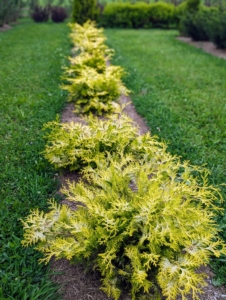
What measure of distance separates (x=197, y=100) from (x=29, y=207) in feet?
12.4

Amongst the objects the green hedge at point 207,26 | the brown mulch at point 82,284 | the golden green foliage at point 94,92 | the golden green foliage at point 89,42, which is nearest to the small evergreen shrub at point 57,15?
the green hedge at point 207,26

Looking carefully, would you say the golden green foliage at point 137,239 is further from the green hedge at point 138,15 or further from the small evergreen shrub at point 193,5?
the green hedge at point 138,15

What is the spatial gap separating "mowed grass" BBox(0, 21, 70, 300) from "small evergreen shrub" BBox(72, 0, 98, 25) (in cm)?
626

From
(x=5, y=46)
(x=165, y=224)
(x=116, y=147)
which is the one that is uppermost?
(x=165, y=224)

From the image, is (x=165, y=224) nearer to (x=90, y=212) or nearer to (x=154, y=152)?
(x=90, y=212)

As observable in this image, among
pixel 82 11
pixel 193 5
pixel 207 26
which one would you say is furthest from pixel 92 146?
pixel 193 5

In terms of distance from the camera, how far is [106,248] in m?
2.06

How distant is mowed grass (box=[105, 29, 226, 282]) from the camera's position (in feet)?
12.9

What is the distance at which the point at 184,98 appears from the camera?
577 centimetres

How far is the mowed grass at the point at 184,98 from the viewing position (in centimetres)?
392

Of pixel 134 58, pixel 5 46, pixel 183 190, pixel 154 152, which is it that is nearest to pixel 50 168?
pixel 154 152

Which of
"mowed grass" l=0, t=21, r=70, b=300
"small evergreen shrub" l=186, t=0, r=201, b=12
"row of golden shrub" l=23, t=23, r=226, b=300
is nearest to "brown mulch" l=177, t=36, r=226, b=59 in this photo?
"small evergreen shrub" l=186, t=0, r=201, b=12

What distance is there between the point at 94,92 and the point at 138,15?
13.1 m

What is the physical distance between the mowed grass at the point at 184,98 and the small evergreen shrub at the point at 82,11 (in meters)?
4.01
